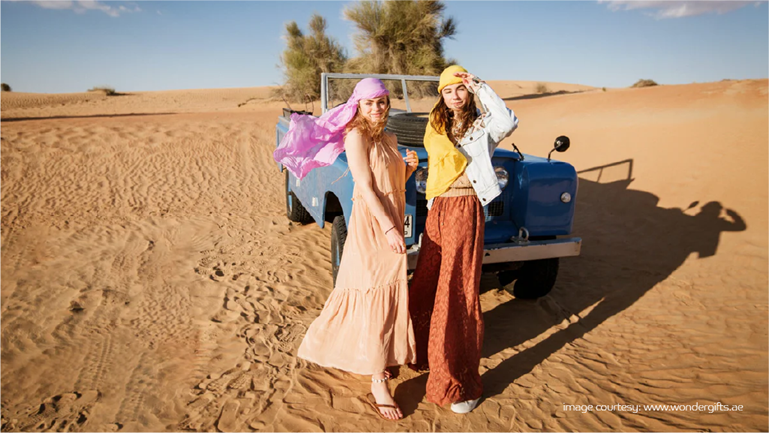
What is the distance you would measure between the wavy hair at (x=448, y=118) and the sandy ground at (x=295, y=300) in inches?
62.9

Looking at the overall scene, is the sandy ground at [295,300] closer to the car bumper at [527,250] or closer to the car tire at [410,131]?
the car bumper at [527,250]

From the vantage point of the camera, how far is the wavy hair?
2.41 metres

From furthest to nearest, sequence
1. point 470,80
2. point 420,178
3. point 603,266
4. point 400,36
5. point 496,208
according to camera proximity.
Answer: point 400,36 → point 603,266 → point 496,208 → point 420,178 → point 470,80

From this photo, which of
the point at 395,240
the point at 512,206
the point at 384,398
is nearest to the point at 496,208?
the point at 512,206

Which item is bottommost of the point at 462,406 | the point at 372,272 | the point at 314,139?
the point at 462,406

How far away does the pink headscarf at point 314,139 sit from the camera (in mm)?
2434

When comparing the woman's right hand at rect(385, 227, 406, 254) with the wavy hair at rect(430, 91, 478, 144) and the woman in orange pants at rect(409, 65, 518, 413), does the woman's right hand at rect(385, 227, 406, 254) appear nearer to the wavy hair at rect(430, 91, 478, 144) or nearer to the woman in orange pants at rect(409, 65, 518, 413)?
the woman in orange pants at rect(409, 65, 518, 413)

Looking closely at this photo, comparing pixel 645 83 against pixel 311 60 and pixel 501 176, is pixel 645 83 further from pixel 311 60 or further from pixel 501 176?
pixel 501 176

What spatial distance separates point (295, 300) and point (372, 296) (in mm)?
1798

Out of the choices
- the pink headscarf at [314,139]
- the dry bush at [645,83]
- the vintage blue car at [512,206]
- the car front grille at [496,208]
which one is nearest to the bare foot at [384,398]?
the vintage blue car at [512,206]

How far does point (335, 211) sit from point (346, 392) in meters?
1.79

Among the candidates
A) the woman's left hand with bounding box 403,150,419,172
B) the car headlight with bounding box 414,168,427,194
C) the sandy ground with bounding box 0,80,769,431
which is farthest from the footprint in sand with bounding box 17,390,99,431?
the car headlight with bounding box 414,168,427,194

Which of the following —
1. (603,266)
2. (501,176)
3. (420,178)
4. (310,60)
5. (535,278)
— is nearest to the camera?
(420,178)

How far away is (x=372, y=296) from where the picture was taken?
8.11ft
